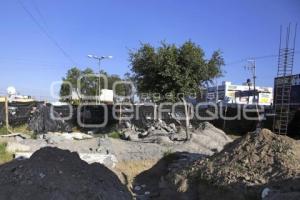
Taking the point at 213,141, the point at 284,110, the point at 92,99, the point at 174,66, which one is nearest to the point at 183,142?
the point at 213,141

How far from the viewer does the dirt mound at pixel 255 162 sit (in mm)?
9398

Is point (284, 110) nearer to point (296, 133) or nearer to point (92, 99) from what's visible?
point (296, 133)

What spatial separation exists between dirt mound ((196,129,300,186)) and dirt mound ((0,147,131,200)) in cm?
217

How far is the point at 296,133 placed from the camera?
84.5 feet

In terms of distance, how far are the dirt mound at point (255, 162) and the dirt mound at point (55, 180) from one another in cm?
217

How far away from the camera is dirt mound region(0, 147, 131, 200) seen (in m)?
7.93

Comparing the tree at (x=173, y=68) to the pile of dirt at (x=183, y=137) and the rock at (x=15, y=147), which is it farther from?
the rock at (x=15, y=147)

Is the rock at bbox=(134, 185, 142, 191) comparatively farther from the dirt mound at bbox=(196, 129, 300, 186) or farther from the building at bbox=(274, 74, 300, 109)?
the building at bbox=(274, 74, 300, 109)

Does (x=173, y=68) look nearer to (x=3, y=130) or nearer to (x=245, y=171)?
(x=3, y=130)

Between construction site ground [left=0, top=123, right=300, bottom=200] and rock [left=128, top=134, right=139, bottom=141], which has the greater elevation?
construction site ground [left=0, top=123, right=300, bottom=200]

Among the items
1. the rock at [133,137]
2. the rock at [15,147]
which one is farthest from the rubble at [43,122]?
the rock at [15,147]

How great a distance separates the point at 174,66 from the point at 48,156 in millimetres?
12537

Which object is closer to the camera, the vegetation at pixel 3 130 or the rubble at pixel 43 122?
the vegetation at pixel 3 130

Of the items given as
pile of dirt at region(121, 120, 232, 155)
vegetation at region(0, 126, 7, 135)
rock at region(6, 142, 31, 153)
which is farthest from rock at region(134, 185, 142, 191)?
vegetation at region(0, 126, 7, 135)
